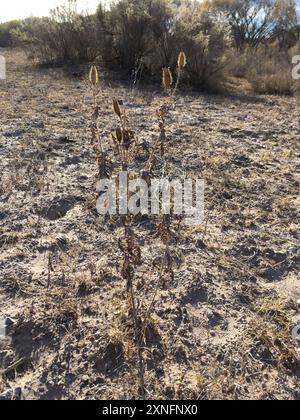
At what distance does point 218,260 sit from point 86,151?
5.77ft

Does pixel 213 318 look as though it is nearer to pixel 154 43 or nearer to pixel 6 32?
pixel 154 43

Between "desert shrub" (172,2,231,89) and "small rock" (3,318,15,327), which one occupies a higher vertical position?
"desert shrub" (172,2,231,89)

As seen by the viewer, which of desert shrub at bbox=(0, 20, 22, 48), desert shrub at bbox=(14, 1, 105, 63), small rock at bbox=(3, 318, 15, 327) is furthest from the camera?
desert shrub at bbox=(0, 20, 22, 48)

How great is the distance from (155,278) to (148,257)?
7.6 inches

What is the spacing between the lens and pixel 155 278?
2.28m

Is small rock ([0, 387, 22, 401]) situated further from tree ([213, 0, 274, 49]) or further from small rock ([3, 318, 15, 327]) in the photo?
tree ([213, 0, 274, 49])

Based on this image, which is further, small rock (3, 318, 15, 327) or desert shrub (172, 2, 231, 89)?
desert shrub (172, 2, 231, 89)

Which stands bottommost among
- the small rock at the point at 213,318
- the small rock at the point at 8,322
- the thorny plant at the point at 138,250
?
the small rock at the point at 213,318

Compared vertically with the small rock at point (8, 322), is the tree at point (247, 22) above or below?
above

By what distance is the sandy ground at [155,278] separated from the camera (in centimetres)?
177

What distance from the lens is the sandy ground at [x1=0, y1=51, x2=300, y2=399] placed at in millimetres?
1774

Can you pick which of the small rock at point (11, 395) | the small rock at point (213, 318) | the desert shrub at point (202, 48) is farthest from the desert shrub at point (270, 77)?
the small rock at point (11, 395)

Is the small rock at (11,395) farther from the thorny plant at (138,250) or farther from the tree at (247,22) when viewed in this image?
the tree at (247,22)

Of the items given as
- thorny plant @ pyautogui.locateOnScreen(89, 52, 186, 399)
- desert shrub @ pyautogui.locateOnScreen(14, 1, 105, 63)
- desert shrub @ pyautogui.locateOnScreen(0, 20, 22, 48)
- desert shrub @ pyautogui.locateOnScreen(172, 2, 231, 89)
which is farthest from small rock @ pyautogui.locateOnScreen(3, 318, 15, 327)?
desert shrub @ pyautogui.locateOnScreen(0, 20, 22, 48)
